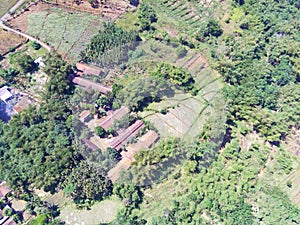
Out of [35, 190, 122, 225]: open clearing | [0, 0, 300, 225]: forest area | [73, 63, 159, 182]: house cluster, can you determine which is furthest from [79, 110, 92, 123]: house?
[35, 190, 122, 225]: open clearing

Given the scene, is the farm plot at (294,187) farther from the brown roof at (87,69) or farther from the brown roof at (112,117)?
the brown roof at (87,69)

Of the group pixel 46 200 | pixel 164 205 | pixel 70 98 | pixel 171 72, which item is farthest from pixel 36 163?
pixel 171 72

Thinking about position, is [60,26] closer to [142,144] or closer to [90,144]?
[90,144]

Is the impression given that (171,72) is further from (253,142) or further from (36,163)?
(36,163)

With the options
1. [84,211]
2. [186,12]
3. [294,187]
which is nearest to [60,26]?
[186,12]

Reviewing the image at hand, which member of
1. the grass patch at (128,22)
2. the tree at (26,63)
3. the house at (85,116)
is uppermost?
the tree at (26,63)

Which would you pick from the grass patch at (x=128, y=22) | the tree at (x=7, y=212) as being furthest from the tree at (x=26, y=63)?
Answer: the tree at (x=7, y=212)
